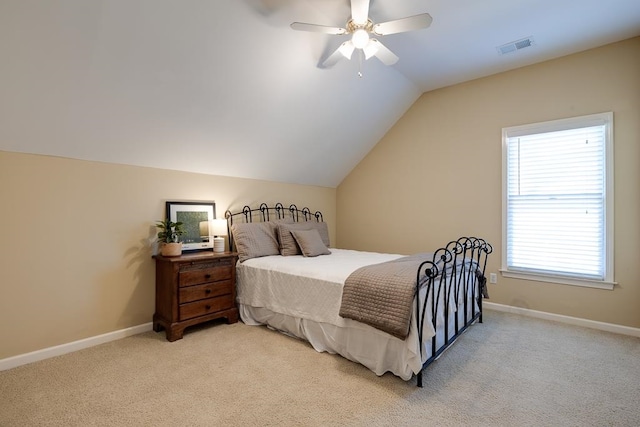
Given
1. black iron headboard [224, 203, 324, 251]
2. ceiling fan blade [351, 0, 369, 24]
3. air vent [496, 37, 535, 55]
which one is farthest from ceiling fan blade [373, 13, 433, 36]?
black iron headboard [224, 203, 324, 251]

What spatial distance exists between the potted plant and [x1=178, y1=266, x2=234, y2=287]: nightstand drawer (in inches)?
10.2

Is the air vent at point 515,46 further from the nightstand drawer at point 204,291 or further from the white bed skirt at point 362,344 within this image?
the nightstand drawer at point 204,291

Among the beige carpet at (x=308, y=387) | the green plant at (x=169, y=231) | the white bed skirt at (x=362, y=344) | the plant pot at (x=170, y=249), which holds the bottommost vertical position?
the beige carpet at (x=308, y=387)

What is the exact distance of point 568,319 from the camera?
10.9 feet

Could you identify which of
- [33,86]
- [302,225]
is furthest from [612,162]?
[33,86]

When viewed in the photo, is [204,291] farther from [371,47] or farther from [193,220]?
[371,47]

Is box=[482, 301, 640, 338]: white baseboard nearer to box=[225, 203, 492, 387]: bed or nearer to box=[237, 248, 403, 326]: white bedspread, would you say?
box=[225, 203, 492, 387]: bed

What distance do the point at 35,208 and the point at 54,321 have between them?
94 centimetres

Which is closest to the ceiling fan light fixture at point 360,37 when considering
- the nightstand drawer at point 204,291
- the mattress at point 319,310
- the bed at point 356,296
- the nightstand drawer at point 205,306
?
the bed at point 356,296

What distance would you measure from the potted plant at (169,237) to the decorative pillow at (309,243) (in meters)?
1.26

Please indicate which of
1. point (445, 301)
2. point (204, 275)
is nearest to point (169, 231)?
point (204, 275)

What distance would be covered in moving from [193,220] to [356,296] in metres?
2.09

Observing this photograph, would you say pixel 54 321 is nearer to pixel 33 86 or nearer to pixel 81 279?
pixel 81 279

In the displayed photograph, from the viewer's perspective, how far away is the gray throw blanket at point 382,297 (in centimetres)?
205
